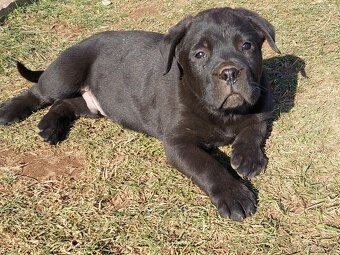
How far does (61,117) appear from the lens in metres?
4.41

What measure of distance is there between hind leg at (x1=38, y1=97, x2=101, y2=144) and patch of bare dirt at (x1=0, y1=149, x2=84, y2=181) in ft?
0.60

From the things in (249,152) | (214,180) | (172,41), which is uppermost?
(172,41)

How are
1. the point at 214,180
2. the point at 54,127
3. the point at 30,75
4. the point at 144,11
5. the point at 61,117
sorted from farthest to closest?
the point at 144,11
the point at 30,75
the point at 61,117
the point at 54,127
the point at 214,180

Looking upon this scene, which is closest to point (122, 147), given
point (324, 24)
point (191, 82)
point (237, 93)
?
point (191, 82)

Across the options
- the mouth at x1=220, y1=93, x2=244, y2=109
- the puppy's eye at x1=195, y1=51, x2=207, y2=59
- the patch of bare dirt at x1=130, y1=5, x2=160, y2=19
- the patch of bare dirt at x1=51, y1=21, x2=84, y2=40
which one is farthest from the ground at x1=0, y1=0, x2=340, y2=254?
the patch of bare dirt at x1=130, y1=5, x2=160, y2=19

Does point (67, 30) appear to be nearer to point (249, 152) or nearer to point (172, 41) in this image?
point (172, 41)

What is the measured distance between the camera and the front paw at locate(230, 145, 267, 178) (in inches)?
136

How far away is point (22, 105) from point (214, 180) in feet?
7.09

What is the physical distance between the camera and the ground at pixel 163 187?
303cm

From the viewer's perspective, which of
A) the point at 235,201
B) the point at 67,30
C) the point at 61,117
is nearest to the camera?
the point at 235,201

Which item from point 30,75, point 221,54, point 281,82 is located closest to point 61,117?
point 30,75

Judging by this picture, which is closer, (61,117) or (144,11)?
(61,117)

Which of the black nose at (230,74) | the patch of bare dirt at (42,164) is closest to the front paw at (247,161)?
the black nose at (230,74)

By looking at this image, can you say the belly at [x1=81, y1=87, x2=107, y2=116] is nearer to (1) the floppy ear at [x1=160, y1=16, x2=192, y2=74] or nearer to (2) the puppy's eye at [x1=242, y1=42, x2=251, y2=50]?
(1) the floppy ear at [x1=160, y1=16, x2=192, y2=74]
